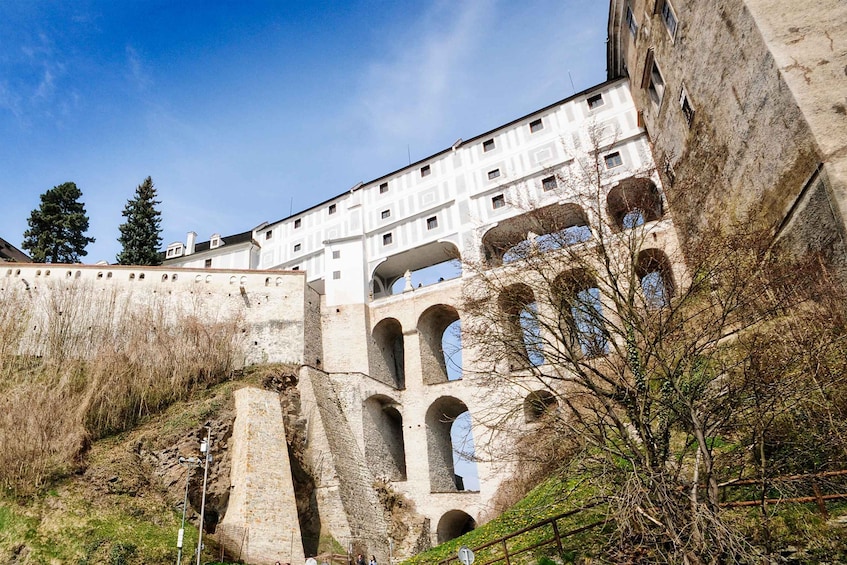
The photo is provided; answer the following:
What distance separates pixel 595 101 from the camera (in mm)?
28578

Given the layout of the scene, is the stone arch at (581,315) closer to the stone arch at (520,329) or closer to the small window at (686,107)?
the stone arch at (520,329)

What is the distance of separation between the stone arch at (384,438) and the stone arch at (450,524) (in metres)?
3.08

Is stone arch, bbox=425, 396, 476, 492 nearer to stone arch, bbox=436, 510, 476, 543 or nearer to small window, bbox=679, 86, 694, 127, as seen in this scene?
stone arch, bbox=436, 510, 476, 543

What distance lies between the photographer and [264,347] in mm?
26047

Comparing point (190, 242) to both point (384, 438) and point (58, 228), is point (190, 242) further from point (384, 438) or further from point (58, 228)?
point (384, 438)

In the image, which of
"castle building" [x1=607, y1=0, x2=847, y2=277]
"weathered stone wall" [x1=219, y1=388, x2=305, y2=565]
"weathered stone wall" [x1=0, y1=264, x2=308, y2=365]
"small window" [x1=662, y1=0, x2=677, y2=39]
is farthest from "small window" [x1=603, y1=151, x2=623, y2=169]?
"weathered stone wall" [x1=219, y1=388, x2=305, y2=565]

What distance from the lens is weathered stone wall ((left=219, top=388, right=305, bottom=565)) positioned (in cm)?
1670

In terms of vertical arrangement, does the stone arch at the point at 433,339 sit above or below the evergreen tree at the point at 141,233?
below

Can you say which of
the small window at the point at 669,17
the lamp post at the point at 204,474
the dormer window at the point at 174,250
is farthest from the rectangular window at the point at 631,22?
the dormer window at the point at 174,250

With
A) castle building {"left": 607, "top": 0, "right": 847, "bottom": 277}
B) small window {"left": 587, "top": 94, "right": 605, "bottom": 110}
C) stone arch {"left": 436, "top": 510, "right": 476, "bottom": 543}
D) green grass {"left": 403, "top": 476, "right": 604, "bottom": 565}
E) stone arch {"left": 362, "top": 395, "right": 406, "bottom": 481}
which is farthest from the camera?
small window {"left": 587, "top": 94, "right": 605, "bottom": 110}

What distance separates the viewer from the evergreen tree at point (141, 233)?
113 ft

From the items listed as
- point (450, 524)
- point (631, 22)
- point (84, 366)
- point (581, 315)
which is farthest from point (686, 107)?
point (84, 366)

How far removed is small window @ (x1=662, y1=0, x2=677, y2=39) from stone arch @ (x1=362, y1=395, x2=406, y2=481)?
20.0m

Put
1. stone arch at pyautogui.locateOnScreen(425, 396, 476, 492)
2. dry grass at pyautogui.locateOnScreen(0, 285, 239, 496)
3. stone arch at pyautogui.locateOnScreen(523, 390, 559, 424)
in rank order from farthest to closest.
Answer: stone arch at pyautogui.locateOnScreen(425, 396, 476, 492), dry grass at pyautogui.locateOnScreen(0, 285, 239, 496), stone arch at pyautogui.locateOnScreen(523, 390, 559, 424)
